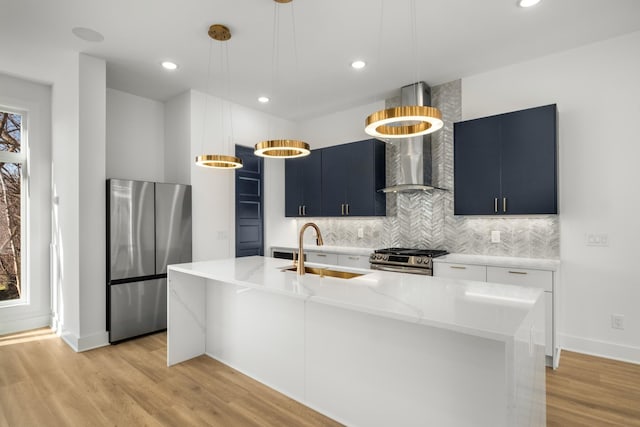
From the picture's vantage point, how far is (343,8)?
2727mm

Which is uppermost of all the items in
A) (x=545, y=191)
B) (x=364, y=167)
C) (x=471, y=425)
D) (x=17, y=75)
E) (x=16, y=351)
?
(x=17, y=75)

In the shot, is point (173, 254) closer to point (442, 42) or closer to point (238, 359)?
point (238, 359)

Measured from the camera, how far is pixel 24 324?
158 inches

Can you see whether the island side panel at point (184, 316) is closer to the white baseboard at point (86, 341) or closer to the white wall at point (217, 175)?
the white baseboard at point (86, 341)

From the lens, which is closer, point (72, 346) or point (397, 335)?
point (397, 335)

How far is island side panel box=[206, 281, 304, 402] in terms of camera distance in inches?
94.4

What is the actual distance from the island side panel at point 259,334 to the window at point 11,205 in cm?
277

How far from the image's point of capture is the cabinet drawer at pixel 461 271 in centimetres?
337

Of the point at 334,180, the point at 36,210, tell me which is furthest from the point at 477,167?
the point at 36,210

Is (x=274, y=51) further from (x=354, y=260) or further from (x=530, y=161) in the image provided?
(x=530, y=161)

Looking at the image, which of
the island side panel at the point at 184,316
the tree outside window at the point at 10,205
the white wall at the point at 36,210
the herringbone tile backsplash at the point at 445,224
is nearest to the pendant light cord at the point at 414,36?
the herringbone tile backsplash at the point at 445,224

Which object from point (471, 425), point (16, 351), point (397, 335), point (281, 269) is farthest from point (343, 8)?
point (16, 351)

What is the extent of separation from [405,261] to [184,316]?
236 centimetres

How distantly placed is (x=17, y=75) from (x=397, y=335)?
15.7 feet
